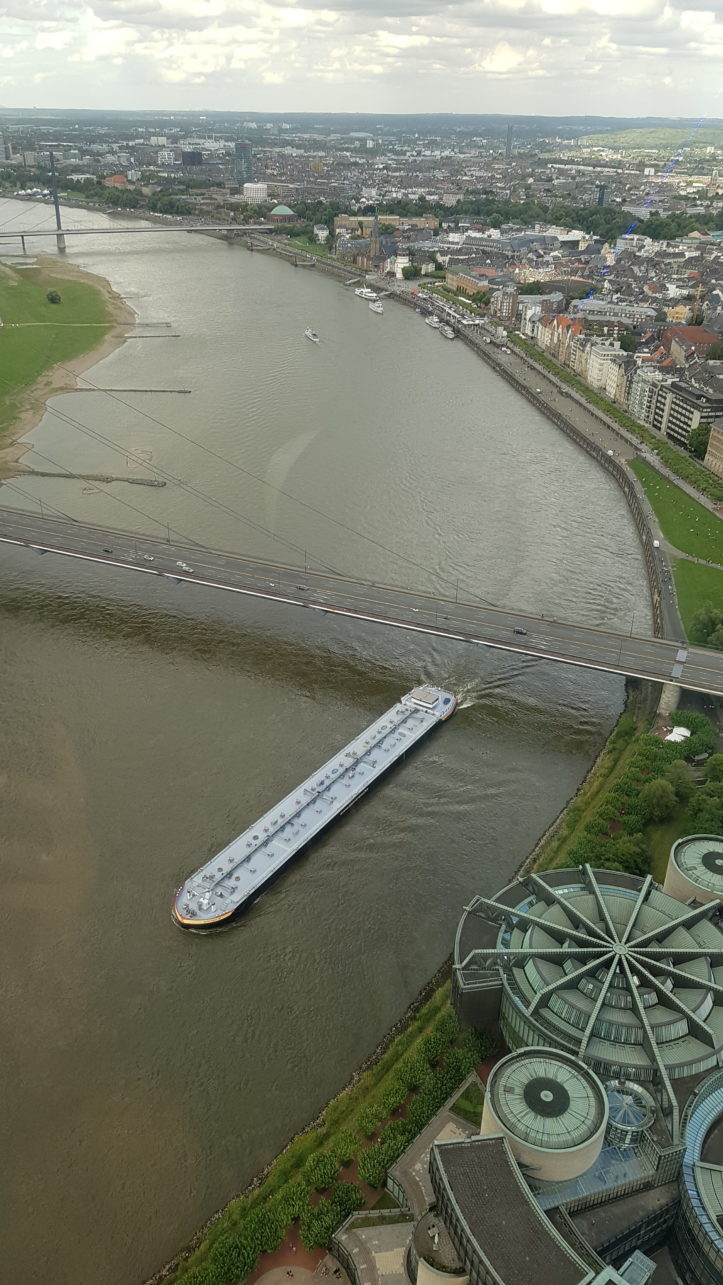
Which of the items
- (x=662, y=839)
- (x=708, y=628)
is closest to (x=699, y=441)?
(x=708, y=628)

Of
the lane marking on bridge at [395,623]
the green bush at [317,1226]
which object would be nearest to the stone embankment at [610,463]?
the lane marking on bridge at [395,623]

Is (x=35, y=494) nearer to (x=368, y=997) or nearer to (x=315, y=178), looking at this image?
(x=368, y=997)

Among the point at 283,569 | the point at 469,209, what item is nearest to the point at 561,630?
the point at 283,569

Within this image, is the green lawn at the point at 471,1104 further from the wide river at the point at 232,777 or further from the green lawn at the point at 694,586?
the green lawn at the point at 694,586

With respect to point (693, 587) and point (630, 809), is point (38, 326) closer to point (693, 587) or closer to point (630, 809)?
point (693, 587)

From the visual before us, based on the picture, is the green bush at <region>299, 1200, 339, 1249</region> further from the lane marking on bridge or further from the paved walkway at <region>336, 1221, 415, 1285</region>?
the lane marking on bridge

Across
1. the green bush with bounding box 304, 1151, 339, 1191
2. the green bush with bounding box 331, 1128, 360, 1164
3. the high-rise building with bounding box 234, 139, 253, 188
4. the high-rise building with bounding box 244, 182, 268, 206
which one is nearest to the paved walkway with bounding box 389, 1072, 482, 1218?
the green bush with bounding box 331, 1128, 360, 1164
